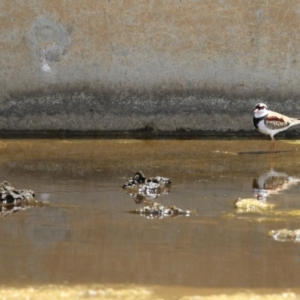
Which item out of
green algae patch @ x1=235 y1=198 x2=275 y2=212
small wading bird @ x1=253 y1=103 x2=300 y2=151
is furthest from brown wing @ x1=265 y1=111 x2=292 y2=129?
green algae patch @ x1=235 y1=198 x2=275 y2=212

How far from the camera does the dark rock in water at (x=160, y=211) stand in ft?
23.5

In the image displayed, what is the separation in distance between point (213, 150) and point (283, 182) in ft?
6.89

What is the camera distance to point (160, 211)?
722 cm

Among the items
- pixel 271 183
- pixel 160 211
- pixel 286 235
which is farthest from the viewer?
pixel 271 183

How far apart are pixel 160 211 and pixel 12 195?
1236 mm

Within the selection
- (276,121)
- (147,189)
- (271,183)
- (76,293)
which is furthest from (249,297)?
(276,121)

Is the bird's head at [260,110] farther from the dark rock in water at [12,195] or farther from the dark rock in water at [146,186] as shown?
the dark rock in water at [12,195]

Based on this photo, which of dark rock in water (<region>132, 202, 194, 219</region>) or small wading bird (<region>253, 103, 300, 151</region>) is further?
small wading bird (<region>253, 103, 300, 151</region>)

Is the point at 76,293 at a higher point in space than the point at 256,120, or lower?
lower

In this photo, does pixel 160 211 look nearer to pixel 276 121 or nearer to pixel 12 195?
pixel 12 195

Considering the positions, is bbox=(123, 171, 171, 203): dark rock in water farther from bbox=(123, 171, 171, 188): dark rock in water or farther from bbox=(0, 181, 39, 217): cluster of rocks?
bbox=(0, 181, 39, 217): cluster of rocks

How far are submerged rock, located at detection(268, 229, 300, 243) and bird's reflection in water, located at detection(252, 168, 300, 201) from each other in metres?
1.48

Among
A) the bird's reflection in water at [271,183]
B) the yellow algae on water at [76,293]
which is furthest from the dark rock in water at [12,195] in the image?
the yellow algae on water at [76,293]

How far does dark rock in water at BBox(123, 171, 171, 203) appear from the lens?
816cm
